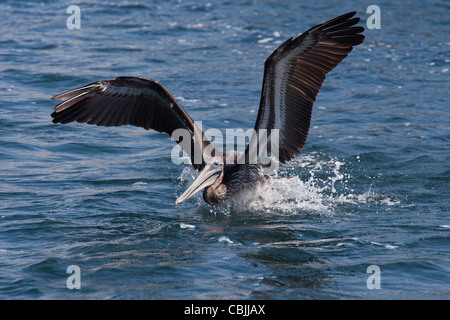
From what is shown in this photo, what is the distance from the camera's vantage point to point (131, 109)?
29.1 feet

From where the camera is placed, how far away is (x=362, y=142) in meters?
10.8

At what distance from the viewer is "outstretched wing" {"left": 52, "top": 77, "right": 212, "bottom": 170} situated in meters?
8.48

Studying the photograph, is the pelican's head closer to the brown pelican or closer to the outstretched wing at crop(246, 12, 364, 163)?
the brown pelican

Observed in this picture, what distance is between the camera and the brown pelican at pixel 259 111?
7660 mm

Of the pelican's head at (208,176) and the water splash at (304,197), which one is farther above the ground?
the pelican's head at (208,176)

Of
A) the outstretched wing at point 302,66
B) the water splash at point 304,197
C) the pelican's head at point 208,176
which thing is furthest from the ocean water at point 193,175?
the outstretched wing at point 302,66

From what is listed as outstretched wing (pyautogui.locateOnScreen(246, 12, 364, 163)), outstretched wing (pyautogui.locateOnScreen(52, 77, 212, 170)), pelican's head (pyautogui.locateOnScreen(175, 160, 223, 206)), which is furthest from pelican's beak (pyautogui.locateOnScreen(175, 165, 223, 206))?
outstretched wing (pyautogui.locateOnScreen(246, 12, 364, 163))

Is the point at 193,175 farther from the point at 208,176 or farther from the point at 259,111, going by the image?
the point at 259,111

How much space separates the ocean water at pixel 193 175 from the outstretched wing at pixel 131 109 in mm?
817

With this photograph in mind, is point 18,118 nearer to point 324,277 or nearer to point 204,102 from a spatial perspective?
point 204,102

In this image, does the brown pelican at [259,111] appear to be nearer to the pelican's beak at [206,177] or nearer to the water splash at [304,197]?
the pelican's beak at [206,177]

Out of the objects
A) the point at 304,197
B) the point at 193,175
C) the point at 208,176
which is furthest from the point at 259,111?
the point at 193,175

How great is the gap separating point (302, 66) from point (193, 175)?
2380 millimetres
